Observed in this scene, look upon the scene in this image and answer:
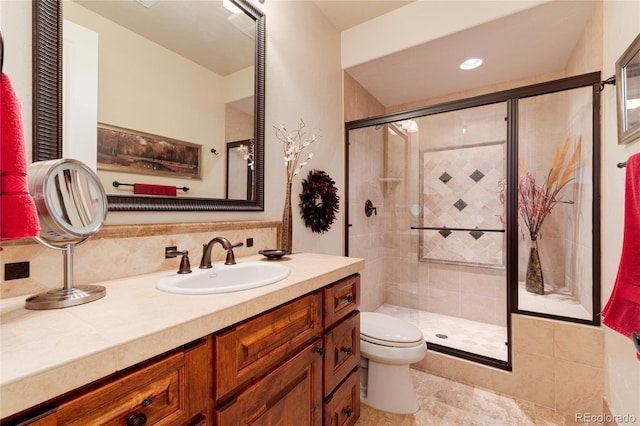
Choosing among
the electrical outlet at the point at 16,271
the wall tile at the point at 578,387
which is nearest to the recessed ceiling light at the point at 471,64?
the wall tile at the point at 578,387

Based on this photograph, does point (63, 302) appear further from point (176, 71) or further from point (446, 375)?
point (446, 375)

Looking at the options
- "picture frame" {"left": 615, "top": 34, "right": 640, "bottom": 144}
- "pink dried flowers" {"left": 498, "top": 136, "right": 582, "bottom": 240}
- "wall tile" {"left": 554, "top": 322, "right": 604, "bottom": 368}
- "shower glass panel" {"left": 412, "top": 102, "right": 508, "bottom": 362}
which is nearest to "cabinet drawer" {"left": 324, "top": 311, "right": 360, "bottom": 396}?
"shower glass panel" {"left": 412, "top": 102, "right": 508, "bottom": 362}

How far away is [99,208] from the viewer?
33.5 inches

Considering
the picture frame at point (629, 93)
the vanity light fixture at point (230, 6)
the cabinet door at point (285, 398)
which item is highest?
the vanity light fixture at point (230, 6)

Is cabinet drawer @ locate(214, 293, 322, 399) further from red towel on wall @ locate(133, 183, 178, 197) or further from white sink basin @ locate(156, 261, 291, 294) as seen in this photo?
red towel on wall @ locate(133, 183, 178, 197)

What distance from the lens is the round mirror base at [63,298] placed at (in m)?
0.70

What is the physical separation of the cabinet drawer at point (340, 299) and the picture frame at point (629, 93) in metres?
1.31

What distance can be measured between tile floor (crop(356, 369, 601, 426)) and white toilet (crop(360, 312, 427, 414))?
53 mm

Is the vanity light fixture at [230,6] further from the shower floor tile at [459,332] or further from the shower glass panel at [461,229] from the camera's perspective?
the shower floor tile at [459,332]

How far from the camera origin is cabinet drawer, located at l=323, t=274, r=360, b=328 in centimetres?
113

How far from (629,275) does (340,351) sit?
109 centimetres

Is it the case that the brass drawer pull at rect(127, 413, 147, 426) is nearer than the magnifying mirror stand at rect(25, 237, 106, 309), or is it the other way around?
the brass drawer pull at rect(127, 413, 147, 426)

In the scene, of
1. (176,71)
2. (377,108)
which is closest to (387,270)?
(377,108)

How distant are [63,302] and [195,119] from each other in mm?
909
